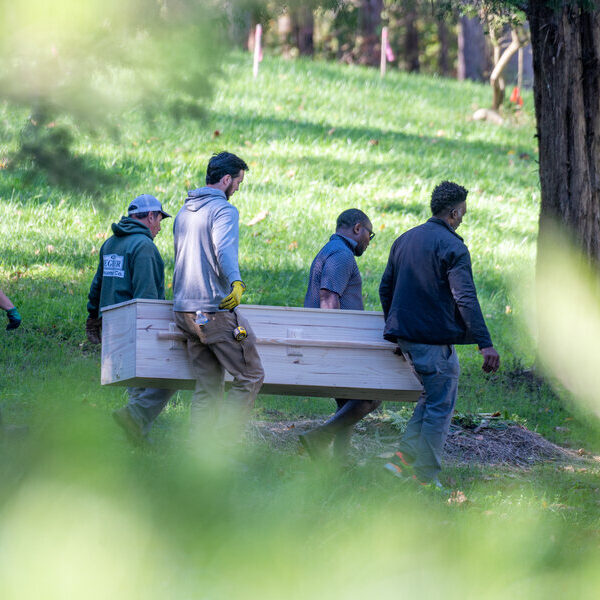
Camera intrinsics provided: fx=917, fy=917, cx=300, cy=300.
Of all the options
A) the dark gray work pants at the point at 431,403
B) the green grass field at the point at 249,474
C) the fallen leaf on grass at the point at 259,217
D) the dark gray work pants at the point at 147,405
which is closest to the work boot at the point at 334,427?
the green grass field at the point at 249,474

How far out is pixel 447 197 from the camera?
6.04 metres

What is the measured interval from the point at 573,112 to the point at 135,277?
4.75 m

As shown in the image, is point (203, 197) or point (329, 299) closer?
point (203, 197)

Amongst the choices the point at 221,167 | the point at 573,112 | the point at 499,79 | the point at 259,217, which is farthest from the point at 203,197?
the point at 499,79

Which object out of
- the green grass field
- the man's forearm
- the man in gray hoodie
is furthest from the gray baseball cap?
the man's forearm

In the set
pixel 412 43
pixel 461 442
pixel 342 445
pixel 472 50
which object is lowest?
pixel 461 442

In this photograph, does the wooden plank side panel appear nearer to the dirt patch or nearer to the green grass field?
the green grass field

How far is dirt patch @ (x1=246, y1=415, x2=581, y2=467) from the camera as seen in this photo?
287 inches

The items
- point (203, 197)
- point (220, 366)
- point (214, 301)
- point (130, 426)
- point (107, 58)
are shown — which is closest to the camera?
point (107, 58)

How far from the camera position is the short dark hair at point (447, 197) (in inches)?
238

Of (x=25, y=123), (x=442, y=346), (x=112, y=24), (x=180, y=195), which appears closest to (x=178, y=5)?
(x=112, y=24)

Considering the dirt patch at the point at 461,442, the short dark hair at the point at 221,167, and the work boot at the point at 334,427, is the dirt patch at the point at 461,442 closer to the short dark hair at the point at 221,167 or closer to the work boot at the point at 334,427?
the work boot at the point at 334,427

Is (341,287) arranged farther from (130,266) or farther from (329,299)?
(130,266)

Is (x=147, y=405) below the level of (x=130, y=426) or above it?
above
